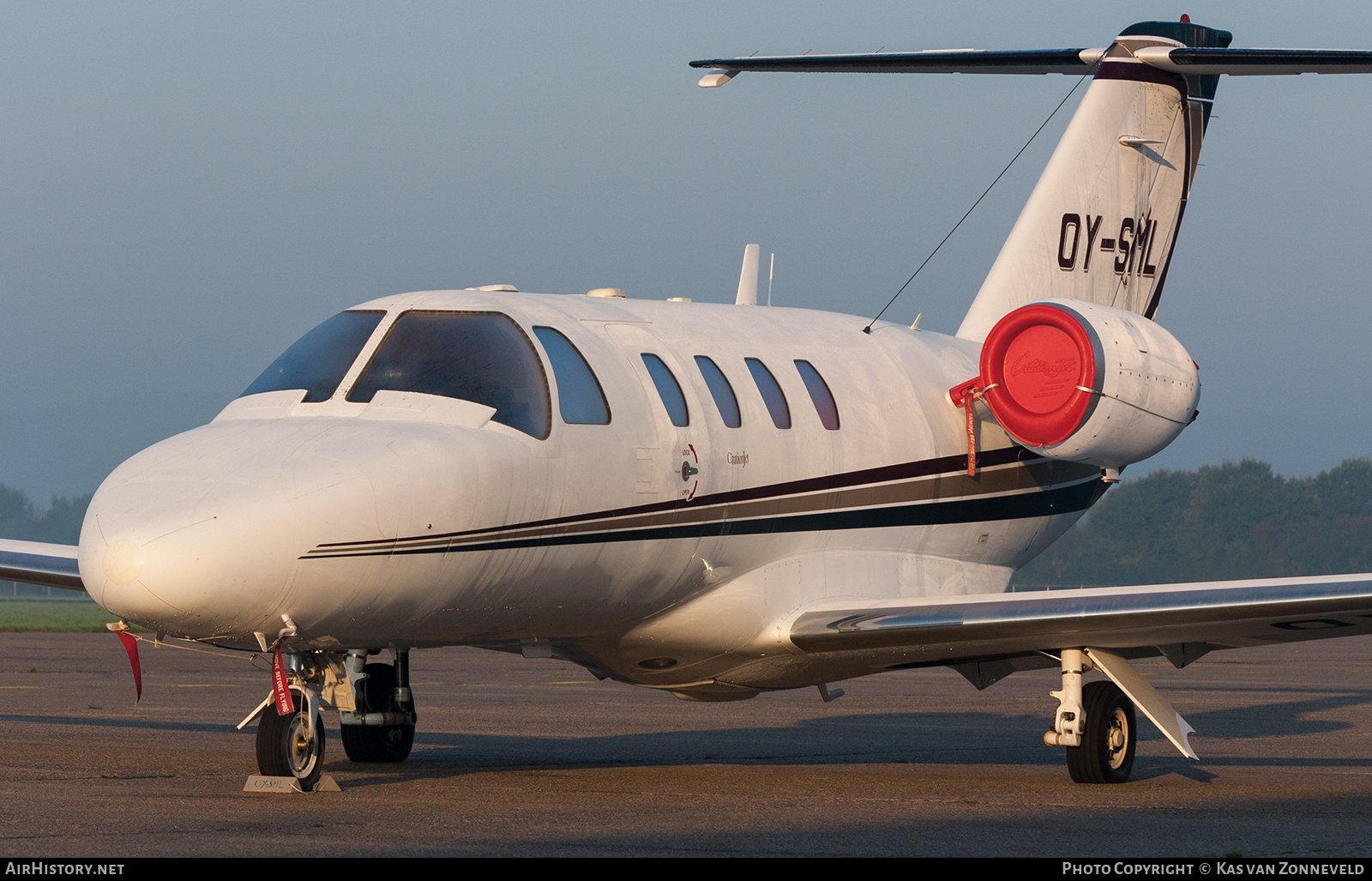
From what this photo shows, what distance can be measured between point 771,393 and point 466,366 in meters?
2.85

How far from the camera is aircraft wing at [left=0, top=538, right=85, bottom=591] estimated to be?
44.7 ft

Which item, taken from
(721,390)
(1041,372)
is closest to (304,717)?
(721,390)

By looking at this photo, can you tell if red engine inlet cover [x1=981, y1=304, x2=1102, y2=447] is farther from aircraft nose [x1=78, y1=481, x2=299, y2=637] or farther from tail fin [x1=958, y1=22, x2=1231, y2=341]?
aircraft nose [x1=78, y1=481, x2=299, y2=637]

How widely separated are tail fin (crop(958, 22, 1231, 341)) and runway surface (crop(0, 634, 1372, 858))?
4.37 metres

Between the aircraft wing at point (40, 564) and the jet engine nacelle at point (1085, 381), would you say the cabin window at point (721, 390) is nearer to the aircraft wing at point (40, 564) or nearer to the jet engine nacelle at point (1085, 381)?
the jet engine nacelle at point (1085, 381)

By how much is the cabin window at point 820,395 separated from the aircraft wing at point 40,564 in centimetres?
573


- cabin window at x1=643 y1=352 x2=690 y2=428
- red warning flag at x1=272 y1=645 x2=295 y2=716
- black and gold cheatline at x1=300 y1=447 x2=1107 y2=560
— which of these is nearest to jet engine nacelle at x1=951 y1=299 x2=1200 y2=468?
black and gold cheatline at x1=300 y1=447 x2=1107 y2=560

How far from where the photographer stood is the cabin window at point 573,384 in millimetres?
11000

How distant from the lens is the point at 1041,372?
13.4m

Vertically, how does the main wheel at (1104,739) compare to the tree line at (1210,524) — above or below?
above

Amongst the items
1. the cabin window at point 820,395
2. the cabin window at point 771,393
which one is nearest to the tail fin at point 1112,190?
the cabin window at point 820,395

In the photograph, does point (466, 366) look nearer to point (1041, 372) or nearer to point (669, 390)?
point (669, 390)
